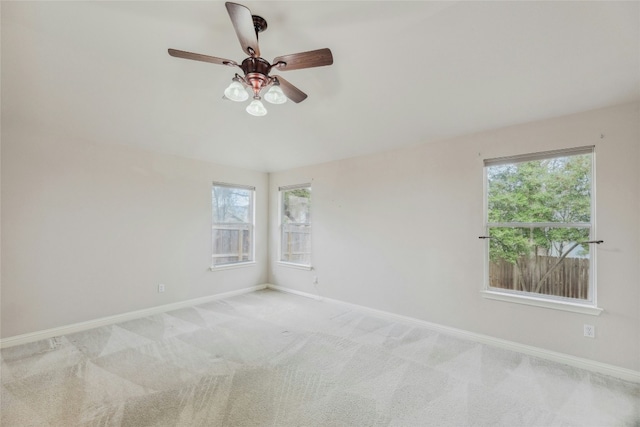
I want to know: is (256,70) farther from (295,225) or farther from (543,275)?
(295,225)

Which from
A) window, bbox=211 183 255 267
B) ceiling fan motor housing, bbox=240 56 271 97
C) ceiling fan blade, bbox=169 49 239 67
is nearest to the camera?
ceiling fan blade, bbox=169 49 239 67

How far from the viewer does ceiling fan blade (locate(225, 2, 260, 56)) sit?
1.38m

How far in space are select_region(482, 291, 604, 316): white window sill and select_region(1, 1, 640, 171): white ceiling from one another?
1.85 meters

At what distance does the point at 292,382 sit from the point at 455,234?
95.2 inches

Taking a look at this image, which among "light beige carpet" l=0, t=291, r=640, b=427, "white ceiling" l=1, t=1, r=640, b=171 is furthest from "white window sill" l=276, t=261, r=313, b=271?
"white ceiling" l=1, t=1, r=640, b=171

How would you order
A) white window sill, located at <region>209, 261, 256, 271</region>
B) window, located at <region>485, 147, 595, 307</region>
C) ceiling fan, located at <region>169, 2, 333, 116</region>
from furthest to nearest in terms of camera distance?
1. white window sill, located at <region>209, 261, 256, 271</region>
2. window, located at <region>485, 147, 595, 307</region>
3. ceiling fan, located at <region>169, 2, 333, 116</region>

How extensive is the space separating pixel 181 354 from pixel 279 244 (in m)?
2.77

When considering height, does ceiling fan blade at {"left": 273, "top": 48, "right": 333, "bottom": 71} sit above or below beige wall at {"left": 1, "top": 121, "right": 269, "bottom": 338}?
above

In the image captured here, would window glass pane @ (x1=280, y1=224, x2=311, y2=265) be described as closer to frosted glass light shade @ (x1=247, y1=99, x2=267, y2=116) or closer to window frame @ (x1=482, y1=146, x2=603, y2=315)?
window frame @ (x1=482, y1=146, x2=603, y2=315)

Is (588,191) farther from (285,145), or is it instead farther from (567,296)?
(285,145)

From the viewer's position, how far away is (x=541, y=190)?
2869 mm

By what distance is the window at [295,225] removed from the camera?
16.3ft

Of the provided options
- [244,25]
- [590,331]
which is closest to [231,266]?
[244,25]

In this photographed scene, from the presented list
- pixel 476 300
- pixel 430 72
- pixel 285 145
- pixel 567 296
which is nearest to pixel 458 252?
pixel 476 300
